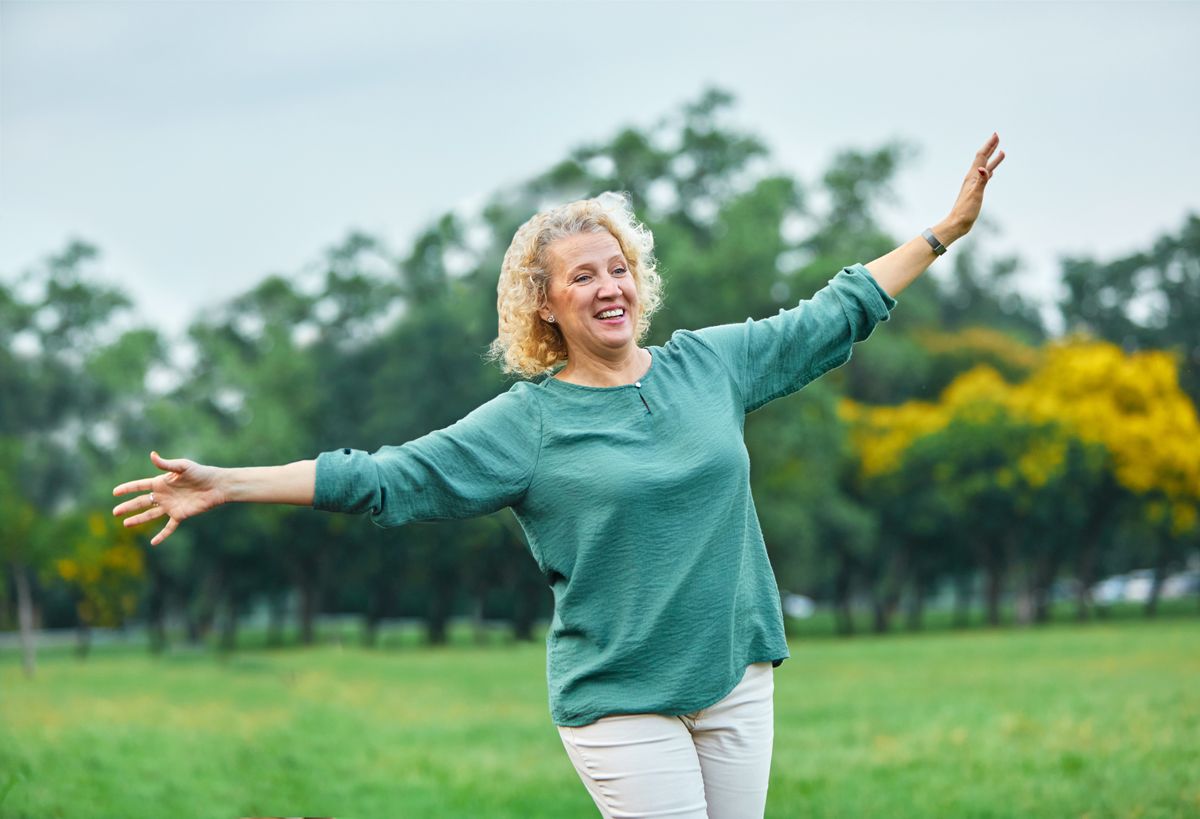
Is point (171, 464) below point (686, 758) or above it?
above

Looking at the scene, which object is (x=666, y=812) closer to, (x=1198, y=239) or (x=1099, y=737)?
(x=1099, y=737)

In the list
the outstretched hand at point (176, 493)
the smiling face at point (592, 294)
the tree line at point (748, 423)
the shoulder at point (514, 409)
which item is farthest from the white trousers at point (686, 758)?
the tree line at point (748, 423)

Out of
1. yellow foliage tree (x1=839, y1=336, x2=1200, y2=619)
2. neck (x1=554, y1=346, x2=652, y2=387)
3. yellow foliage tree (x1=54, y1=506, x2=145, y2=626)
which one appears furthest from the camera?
yellow foliage tree (x1=839, y1=336, x2=1200, y2=619)

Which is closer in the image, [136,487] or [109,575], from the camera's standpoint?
[136,487]

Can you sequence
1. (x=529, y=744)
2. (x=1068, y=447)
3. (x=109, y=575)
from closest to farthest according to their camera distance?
(x=529, y=744)
(x=109, y=575)
(x=1068, y=447)

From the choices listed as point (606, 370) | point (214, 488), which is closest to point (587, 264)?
point (606, 370)

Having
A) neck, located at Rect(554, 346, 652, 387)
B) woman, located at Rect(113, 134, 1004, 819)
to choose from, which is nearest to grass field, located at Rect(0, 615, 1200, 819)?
woman, located at Rect(113, 134, 1004, 819)

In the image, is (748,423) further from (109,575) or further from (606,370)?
(606,370)

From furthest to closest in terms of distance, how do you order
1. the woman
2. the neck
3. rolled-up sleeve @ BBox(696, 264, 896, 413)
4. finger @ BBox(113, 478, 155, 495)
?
rolled-up sleeve @ BBox(696, 264, 896, 413), the neck, the woman, finger @ BBox(113, 478, 155, 495)

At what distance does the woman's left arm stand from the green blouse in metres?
0.80

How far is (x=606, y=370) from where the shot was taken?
338cm

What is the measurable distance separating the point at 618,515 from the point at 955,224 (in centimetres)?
141

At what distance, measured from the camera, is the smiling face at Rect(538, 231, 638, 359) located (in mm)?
3342

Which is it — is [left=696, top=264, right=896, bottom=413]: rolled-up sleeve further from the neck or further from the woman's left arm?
the neck
